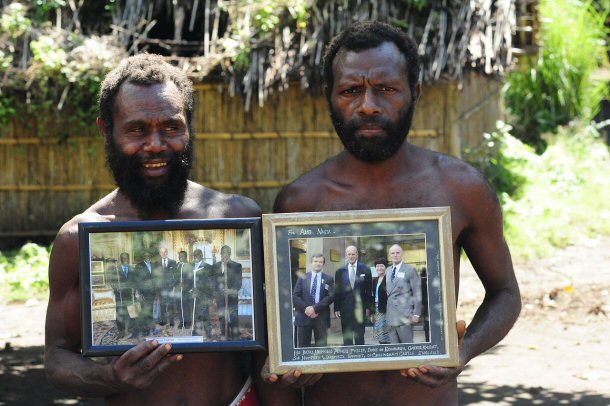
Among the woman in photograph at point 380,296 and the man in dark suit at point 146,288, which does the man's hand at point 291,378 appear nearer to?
the woman in photograph at point 380,296

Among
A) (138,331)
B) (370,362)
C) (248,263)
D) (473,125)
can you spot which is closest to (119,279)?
(138,331)

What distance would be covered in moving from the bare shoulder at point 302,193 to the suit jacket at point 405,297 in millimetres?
473

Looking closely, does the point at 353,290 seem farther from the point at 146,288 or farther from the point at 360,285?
the point at 146,288

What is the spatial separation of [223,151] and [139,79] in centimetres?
807

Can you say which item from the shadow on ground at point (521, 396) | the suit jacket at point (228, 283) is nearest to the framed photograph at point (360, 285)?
the suit jacket at point (228, 283)

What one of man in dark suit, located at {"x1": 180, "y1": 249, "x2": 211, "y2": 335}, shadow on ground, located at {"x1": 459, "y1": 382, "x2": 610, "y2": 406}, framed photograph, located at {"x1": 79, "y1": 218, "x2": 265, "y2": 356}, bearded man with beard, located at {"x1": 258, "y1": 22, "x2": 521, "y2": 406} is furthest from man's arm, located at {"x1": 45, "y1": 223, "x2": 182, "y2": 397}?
shadow on ground, located at {"x1": 459, "y1": 382, "x2": 610, "y2": 406}

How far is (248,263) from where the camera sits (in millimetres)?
2709

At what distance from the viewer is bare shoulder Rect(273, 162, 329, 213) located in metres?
3.03

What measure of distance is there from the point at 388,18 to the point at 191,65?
2.27m

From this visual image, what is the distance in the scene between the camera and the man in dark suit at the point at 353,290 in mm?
2670

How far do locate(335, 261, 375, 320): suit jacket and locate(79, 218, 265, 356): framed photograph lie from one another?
236 millimetres

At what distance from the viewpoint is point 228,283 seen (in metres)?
2.71

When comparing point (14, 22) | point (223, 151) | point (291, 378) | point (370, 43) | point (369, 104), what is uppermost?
point (14, 22)

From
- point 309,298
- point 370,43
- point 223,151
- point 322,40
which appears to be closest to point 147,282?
point 309,298
